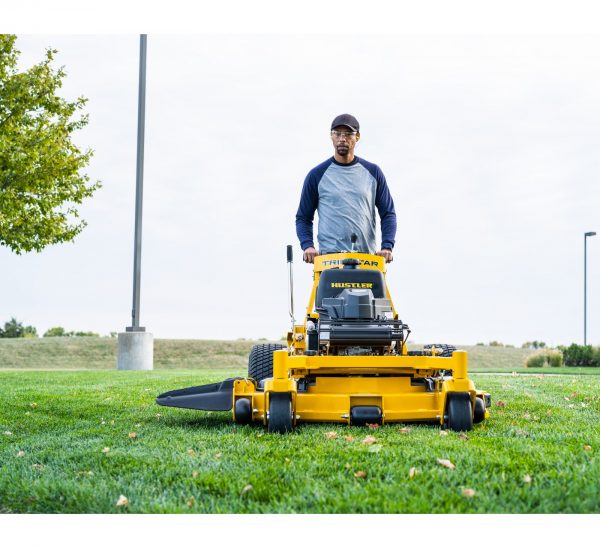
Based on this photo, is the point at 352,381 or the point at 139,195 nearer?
the point at 352,381

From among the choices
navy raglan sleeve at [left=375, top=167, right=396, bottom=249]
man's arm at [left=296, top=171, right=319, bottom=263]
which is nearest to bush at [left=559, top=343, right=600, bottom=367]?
navy raglan sleeve at [left=375, top=167, right=396, bottom=249]

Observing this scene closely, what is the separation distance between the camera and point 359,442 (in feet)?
15.8

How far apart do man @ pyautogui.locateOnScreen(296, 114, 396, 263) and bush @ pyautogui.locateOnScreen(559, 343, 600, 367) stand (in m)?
19.2

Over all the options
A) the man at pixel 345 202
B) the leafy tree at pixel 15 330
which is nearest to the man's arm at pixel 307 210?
the man at pixel 345 202

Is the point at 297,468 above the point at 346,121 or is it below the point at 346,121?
below

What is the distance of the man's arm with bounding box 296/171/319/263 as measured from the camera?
24.3ft

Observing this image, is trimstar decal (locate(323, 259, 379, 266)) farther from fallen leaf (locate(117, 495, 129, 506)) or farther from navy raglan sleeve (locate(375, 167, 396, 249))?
fallen leaf (locate(117, 495, 129, 506))

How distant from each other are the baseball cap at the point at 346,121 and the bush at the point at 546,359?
65.5ft

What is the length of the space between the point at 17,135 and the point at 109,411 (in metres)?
12.1

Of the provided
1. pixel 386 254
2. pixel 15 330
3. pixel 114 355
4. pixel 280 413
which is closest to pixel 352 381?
pixel 280 413

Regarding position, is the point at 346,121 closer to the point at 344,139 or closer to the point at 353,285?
the point at 344,139

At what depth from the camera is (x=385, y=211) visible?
7.48m

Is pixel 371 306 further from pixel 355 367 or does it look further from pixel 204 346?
pixel 204 346

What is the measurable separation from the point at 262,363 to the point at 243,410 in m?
1.47
